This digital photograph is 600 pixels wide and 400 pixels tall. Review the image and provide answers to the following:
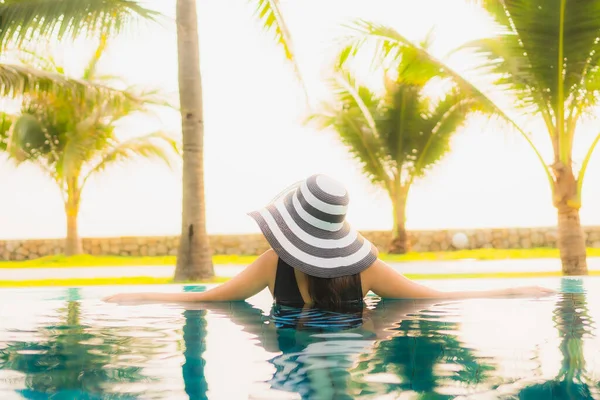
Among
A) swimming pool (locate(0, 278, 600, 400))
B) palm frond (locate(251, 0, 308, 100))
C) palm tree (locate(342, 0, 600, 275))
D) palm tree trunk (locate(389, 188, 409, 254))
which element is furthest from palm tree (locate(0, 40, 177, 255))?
swimming pool (locate(0, 278, 600, 400))

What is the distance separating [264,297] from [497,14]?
6042 millimetres

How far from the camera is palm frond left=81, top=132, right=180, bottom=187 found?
655 inches

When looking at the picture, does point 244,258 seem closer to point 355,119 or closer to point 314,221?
point 355,119

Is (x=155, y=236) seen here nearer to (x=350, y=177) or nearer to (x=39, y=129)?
(x=39, y=129)

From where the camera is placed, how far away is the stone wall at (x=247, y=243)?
1838cm

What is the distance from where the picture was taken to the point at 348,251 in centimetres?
349

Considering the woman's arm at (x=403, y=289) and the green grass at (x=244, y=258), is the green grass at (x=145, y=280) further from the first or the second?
the woman's arm at (x=403, y=289)

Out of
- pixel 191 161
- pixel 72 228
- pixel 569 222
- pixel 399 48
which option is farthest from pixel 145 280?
pixel 72 228

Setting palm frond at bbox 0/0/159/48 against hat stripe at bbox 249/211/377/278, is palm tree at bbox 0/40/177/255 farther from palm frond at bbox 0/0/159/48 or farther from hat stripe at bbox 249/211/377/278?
hat stripe at bbox 249/211/377/278

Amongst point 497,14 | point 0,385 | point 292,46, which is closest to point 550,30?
point 497,14

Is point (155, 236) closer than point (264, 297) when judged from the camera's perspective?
No

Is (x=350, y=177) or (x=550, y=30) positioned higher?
(x=550, y=30)

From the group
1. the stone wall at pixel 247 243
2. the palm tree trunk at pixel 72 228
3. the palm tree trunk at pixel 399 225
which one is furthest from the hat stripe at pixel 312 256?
the palm tree trunk at pixel 72 228

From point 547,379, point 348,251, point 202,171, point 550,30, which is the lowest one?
point 547,379
